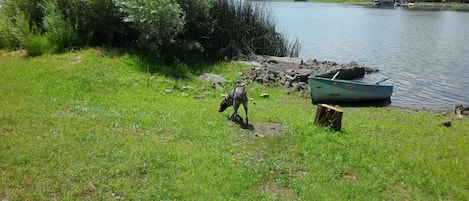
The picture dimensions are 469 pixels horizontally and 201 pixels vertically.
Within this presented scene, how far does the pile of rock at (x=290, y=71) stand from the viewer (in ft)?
52.8

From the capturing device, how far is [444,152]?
8.34m

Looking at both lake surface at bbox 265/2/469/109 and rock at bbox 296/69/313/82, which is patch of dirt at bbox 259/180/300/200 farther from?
lake surface at bbox 265/2/469/109

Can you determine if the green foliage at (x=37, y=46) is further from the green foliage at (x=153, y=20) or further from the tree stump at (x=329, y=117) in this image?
the tree stump at (x=329, y=117)

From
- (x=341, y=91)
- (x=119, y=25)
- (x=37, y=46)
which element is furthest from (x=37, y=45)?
(x=341, y=91)

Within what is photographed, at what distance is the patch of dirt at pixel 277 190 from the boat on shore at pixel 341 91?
8.15 metres

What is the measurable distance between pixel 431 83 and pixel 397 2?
8523cm

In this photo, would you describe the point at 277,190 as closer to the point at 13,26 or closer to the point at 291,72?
the point at 291,72

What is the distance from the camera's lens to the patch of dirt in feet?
19.5

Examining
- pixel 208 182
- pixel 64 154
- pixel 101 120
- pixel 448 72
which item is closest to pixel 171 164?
pixel 208 182

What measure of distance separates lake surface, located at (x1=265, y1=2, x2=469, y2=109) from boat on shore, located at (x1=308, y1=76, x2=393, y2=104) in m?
1.71

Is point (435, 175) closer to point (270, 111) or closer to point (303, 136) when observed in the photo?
point (303, 136)

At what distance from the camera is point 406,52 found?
28438mm

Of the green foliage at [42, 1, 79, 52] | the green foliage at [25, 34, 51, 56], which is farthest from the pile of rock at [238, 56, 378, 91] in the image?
the green foliage at [25, 34, 51, 56]

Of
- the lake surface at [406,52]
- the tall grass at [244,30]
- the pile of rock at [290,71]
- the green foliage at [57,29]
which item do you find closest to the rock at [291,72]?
the pile of rock at [290,71]
